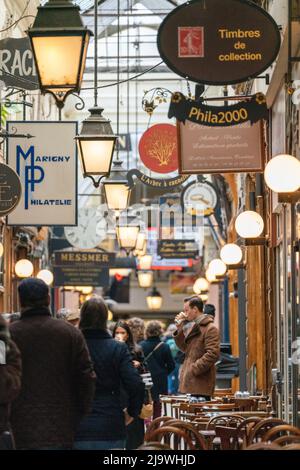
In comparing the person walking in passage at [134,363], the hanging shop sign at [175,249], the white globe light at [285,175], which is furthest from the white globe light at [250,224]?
the hanging shop sign at [175,249]

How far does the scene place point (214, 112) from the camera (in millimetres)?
10453

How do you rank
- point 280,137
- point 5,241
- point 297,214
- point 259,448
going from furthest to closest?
point 5,241 → point 280,137 → point 297,214 → point 259,448

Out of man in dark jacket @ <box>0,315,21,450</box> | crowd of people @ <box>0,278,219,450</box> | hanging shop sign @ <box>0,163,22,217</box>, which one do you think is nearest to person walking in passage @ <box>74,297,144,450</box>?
crowd of people @ <box>0,278,219,450</box>

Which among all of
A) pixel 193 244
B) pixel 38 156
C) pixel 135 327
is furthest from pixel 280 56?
pixel 193 244

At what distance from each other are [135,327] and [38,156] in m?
2.39

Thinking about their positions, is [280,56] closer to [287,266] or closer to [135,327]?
[287,266]

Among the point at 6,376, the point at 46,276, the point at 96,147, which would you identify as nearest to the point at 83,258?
the point at 46,276

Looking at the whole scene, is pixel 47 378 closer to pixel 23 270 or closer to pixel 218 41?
pixel 218 41

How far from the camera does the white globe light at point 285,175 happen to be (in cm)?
962

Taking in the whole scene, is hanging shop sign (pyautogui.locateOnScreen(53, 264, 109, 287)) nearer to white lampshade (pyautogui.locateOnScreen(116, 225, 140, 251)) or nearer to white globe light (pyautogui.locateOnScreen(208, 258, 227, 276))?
white globe light (pyautogui.locateOnScreen(208, 258, 227, 276))

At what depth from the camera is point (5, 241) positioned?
65.7ft

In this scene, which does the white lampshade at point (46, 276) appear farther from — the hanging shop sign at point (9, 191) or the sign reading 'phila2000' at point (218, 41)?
the sign reading 'phila2000' at point (218, 41)

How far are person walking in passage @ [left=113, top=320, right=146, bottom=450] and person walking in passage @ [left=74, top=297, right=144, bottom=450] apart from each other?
3.12 meters

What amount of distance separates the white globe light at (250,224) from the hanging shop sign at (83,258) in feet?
38.5
